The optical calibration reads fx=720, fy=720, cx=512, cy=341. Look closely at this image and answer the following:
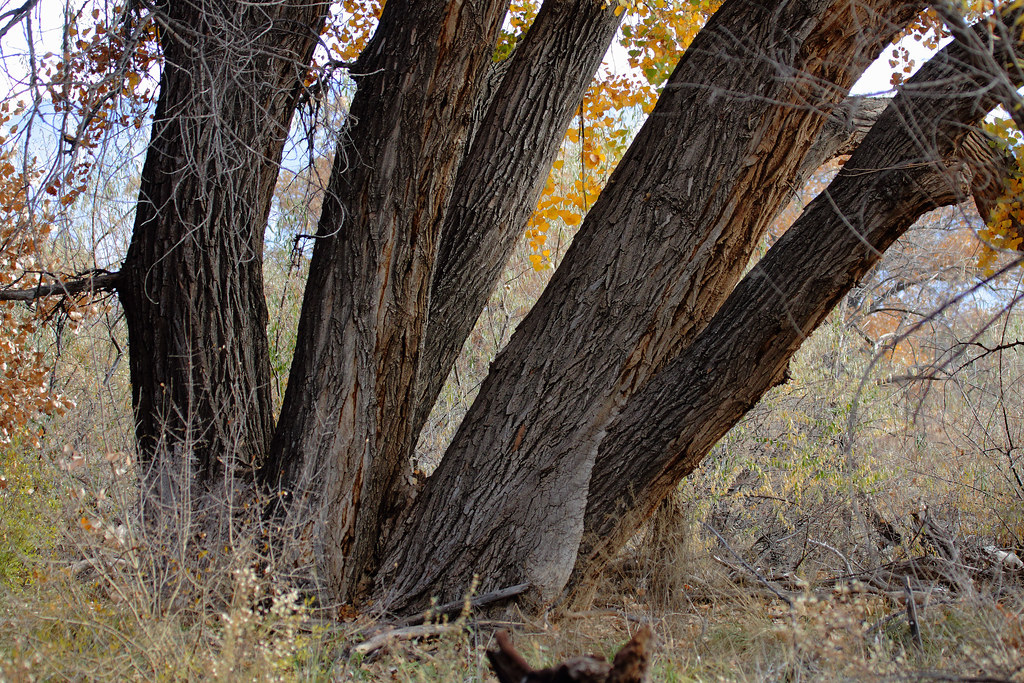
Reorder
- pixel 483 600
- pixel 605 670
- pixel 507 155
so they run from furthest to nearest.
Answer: pixel 507 155 < pixel 483 600 < pixel 605 670

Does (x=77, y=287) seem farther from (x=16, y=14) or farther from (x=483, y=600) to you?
(x=483, y=600)

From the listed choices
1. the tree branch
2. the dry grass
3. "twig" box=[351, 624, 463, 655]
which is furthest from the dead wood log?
the tree branch

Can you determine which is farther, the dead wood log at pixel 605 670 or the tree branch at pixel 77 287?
the tree branch at pixel 77 287

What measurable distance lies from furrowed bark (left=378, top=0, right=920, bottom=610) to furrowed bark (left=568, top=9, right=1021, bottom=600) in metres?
0.17

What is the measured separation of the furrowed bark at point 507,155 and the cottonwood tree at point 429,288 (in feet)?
Answer: 1.59

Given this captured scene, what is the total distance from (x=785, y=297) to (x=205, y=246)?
2558 mm

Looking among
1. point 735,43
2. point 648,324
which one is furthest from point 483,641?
point 735,43

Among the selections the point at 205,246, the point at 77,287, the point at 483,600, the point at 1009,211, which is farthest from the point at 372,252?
the point at 1009,211

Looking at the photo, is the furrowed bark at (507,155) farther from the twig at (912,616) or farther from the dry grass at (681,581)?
the twig at (912,616)

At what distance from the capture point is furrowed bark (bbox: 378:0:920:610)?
3.04 meters

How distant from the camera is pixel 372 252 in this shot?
129 inches

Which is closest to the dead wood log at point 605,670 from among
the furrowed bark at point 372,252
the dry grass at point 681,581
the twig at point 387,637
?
the dry grass at point 681,581

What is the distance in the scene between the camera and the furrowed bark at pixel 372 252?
3242 millimetres

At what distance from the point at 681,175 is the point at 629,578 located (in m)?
2.16
